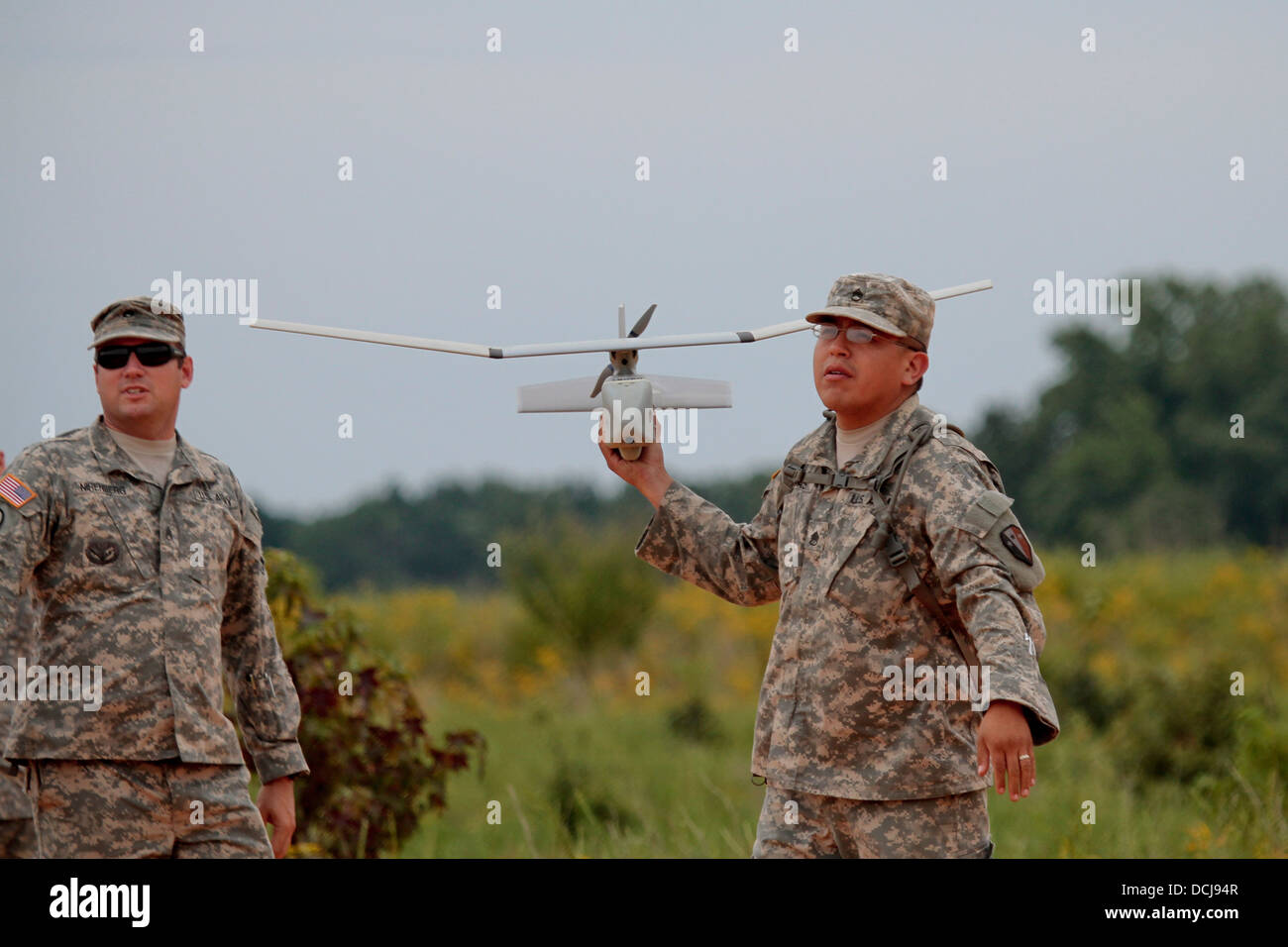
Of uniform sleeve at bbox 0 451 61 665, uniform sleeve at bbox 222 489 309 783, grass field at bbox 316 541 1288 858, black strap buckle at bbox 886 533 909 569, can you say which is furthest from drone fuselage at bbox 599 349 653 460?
grass field at bbox 316 541 1288 858

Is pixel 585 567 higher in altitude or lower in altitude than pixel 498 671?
higher

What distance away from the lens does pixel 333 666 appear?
23.1 feet

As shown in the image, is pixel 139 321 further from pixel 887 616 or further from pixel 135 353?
pixel 887 616

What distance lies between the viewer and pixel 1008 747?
3.80 meters

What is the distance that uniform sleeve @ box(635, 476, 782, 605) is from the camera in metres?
4.76

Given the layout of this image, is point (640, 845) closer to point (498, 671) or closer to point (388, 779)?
point (388, 779)

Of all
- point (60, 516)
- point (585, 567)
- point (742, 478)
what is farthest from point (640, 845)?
point (742, 478)

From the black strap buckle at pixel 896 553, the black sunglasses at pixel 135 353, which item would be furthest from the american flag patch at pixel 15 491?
the black strap buckle at pixel 896 553

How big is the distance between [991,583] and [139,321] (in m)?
2.66

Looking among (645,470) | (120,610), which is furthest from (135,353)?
(645,470)

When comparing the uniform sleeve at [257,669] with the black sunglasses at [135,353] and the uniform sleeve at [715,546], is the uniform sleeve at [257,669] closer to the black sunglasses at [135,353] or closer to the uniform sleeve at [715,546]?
the black sunglasses at [135,353]

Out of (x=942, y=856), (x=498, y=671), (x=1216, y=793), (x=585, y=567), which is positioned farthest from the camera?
(x=498, y=671)

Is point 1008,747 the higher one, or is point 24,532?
point 24,532

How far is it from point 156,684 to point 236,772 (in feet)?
1.25
